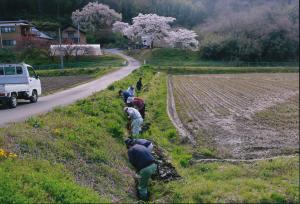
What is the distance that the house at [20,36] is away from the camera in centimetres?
1388

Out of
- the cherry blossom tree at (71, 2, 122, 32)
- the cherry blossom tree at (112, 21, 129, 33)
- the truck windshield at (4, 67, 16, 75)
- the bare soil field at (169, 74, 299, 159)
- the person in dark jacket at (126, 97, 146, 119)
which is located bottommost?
the bare soil field at (169, 74, 299, 159)

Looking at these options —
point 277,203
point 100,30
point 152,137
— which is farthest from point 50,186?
point 100,30

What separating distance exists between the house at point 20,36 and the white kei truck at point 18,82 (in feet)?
12.2

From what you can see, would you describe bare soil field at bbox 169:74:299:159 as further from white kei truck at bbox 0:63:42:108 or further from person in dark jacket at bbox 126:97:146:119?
white kei truck at bbox 0:63:42:108

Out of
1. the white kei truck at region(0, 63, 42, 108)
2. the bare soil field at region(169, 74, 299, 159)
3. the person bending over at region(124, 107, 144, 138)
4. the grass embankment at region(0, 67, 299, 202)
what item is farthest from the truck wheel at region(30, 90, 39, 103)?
the person bending over at region(124, 107, 144, 138)

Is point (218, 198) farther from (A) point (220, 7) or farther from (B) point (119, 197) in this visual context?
(A) point (220, 7)

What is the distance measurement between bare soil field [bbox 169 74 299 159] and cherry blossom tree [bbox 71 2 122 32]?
19.6 ft

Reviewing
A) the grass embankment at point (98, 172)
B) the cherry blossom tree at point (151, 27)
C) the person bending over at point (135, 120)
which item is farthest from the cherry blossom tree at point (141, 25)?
the grass embankment at point (98, 172)

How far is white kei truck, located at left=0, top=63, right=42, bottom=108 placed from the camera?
18.6m

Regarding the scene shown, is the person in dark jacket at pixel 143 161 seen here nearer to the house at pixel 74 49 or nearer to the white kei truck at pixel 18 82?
the house at pixel 74 49

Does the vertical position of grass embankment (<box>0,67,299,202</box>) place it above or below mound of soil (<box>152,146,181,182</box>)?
above

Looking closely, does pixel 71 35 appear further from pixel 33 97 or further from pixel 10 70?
pixel 33 97

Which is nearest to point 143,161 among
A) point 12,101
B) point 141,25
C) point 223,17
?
point 223,17

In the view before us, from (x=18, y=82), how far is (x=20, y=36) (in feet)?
19.9
